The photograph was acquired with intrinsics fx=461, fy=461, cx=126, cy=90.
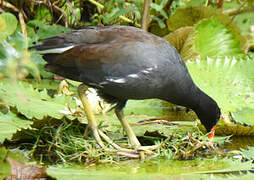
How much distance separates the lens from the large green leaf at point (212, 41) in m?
4.47

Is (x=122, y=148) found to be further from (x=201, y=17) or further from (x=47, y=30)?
(x=201, y=17)

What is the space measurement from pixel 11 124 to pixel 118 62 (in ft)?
2.31

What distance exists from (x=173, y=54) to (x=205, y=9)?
2403 millimetres

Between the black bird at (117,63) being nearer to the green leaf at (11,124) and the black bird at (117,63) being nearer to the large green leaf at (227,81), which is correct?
the green leaf at (11,124)

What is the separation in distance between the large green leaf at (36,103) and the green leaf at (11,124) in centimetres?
6

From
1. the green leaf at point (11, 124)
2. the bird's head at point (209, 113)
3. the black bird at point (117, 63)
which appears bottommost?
the green leaf at point (11, 124)

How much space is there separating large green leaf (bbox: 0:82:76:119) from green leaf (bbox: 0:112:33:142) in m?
0.06

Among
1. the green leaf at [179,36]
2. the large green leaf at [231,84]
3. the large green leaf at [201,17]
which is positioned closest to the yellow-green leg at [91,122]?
the large green leaf at [231,84]

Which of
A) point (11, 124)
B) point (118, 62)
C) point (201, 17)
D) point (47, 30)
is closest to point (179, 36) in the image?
point (201, 17)

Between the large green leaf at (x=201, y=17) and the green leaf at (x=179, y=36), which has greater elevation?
the large green leaf at (x=201, y=17)

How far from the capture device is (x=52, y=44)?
265 cm

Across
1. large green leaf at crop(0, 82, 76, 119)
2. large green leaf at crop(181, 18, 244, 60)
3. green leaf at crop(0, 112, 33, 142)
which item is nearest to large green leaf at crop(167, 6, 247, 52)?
large green leaf at crop(181, 18, 244, 60)

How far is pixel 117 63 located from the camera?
2.54 metres

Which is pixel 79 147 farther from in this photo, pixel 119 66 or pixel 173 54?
pixel 173 54
